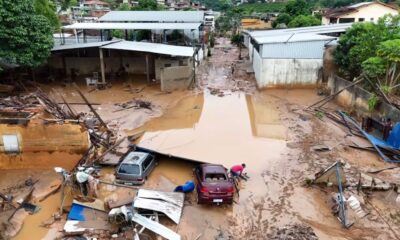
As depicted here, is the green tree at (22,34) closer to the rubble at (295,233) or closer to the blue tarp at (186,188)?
the blue tarp at (186,188)

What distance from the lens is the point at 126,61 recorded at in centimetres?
3291

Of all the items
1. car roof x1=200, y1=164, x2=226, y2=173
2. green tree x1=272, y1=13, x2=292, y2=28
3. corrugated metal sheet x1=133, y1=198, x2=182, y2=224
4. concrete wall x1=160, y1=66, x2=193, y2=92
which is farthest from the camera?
green tree x1=272, y1=13, x2=292, y2=28

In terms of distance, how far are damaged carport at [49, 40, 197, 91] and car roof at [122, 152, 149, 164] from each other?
14.6 metres

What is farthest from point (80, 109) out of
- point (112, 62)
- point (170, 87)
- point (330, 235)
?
point (330, 235)

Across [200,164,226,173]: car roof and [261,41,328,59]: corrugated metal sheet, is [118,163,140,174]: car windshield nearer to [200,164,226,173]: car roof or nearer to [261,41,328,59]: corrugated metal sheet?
[200,164,226,173]: car roof

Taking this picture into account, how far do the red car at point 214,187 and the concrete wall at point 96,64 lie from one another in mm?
21959

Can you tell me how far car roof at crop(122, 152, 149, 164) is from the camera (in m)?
13.8

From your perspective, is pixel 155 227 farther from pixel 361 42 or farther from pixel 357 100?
→ pixel 361 42

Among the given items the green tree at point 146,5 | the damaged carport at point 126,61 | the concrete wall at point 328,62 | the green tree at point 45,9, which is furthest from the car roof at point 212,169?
the green tree at point 146,5

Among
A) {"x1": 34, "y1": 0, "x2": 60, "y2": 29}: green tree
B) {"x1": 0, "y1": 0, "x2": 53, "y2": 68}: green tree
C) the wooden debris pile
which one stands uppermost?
{"x1": 34, "y1": 0, "x2": 60, "y2": 29}: green tree

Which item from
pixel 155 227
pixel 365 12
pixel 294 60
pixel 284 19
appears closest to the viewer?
pixel 155 227

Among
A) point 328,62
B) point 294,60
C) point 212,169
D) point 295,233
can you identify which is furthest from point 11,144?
point 328,62

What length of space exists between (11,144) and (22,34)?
37.8 ft

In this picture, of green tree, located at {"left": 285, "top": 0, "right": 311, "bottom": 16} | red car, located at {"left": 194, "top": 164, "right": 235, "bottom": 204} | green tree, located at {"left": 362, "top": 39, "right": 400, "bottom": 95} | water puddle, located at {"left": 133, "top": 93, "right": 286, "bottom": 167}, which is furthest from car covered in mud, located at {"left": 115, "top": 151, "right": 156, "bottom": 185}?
green tree, located at {"left": 285, "top": 0, "right": 311, "bottom": 16}
